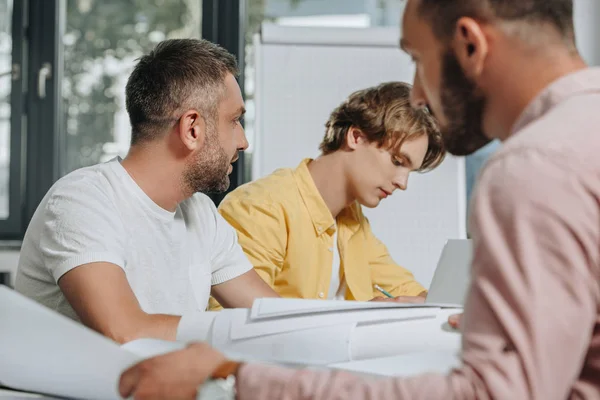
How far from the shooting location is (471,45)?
0.61 m

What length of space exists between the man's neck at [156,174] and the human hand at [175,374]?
0.82 m

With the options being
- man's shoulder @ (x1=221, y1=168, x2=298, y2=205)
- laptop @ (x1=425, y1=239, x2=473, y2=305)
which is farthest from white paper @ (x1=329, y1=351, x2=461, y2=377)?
man's shoulder @ (x1=221, y1=168, x2=298, y2=205)

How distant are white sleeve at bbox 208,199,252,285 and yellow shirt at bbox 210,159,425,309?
0.17 metres

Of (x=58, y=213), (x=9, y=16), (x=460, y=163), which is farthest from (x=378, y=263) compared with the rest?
(x=9, y=16)

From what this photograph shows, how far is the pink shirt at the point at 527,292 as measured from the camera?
49cm

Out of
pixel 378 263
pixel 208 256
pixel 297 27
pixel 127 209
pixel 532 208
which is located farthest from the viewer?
pixel 297 27

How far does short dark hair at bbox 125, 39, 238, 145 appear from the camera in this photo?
1.40 m

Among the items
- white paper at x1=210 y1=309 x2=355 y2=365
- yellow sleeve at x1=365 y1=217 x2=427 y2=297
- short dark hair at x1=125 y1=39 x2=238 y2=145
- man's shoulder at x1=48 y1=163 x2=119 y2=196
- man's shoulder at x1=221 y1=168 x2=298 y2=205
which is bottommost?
yellow sleeve at x1=365 y1=217 x2=427 y2=297

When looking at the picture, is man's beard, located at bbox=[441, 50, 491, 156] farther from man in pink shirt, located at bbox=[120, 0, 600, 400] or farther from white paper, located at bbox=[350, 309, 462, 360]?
white paper, located at bbox=[350, 309, 462, 360]

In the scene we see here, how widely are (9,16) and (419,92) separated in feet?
8.97

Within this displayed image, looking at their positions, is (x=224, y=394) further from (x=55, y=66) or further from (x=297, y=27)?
(x=55, y=66)

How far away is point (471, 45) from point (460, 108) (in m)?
0.06

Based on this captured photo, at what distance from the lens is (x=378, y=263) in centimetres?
208

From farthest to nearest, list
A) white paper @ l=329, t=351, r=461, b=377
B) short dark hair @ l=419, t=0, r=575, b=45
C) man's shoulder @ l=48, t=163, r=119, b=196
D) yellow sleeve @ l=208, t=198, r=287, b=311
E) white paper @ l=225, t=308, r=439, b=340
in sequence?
yellow sleeve @ l=208, t=198, r=287, b=311
man's shoulder @ l=48, t=163, r=119, b=196
white paper @ l=225, t=308, r=439, b=340
white paper @ l=329, t=351, r=461, b=377
short dark hair @ l=419, t=0, r=575, b=45
